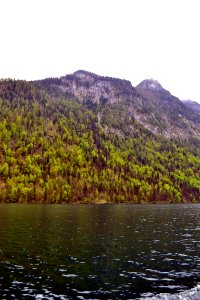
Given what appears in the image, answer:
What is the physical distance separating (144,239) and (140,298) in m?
35.2

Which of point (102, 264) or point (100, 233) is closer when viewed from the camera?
point (102, 264)

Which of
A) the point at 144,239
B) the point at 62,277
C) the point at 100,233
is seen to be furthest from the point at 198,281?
the point at 100,233

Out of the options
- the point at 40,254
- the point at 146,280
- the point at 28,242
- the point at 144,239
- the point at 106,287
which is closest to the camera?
the point at 106,287

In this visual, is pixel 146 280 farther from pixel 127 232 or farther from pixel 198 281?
pixel 127 232

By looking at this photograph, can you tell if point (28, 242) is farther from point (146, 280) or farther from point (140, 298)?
point (140, 298)

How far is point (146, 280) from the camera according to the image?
3581cm

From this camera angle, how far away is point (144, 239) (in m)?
64.0

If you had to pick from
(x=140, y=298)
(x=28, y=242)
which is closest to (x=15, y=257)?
(x=28, y=242)

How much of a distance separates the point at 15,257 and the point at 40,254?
3867 millimetres

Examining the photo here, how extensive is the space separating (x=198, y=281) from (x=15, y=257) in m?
24.4

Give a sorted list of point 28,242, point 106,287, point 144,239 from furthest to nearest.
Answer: point 144,239 → point 28,242 → point 106,287

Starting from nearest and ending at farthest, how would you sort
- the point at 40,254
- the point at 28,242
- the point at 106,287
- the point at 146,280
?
1. the point at 106,287
2. the point at 146,280
3. the point at 40,254
4. the point at 28,242

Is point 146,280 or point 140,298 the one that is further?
point 146,280

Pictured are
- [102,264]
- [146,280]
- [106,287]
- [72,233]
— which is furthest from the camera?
[72,233]
